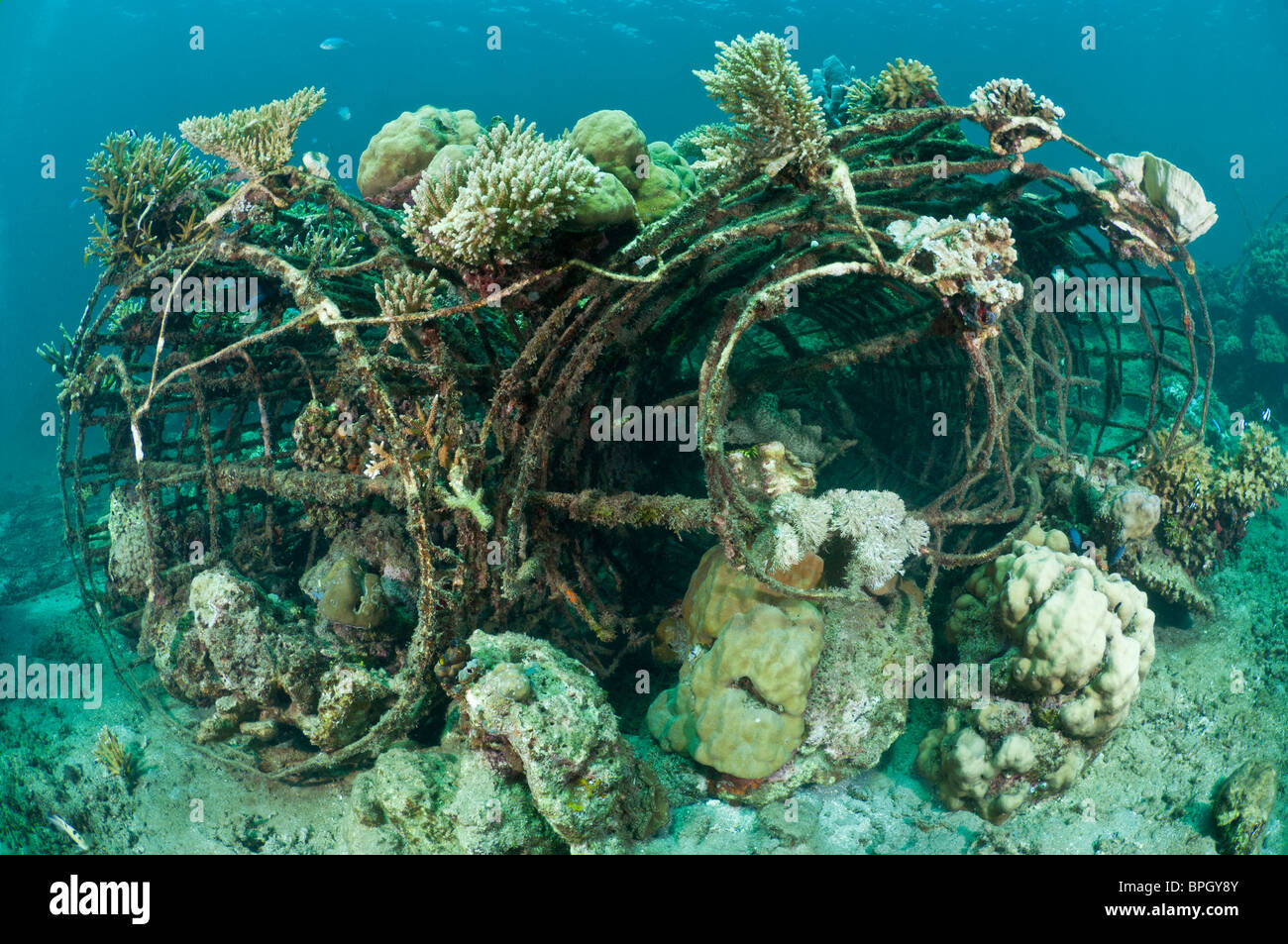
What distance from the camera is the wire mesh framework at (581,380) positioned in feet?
11.6

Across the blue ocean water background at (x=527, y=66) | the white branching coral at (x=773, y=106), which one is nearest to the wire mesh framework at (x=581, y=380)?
the white branching coral at (x=773, y=106)

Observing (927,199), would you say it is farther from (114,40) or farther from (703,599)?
(114,40)

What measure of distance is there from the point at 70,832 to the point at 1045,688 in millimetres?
7128

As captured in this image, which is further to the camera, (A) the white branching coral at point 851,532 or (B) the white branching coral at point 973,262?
(A) the white branching coral at point 851,532

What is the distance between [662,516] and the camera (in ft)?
12.3

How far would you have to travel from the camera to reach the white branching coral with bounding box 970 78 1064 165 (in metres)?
3.47

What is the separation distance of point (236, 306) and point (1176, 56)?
137 meters

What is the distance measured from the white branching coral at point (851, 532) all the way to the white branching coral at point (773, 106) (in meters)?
1.98

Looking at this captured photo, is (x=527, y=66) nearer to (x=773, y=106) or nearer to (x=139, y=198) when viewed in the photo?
(x=139, y=198)

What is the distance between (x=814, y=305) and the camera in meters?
6.15

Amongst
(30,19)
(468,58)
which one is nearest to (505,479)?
(468,58)

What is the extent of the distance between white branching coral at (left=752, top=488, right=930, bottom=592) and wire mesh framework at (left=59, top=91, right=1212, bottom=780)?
199 mm
